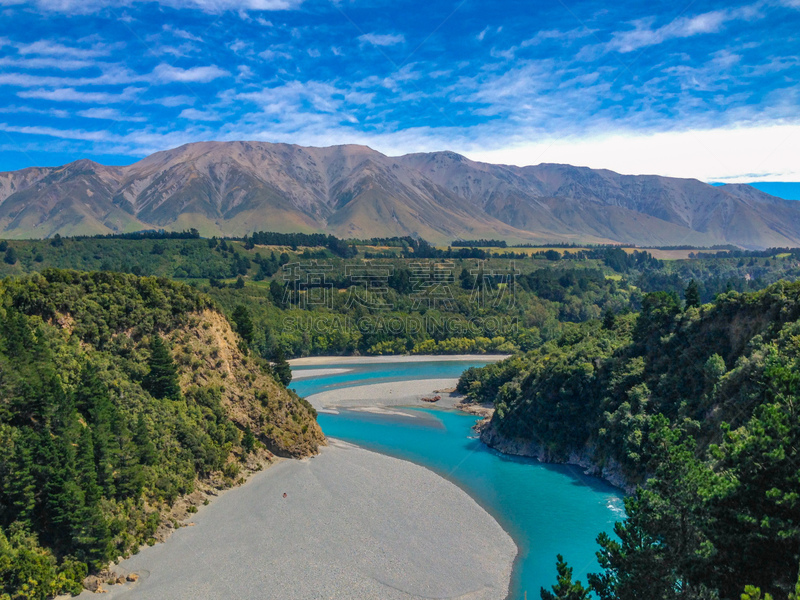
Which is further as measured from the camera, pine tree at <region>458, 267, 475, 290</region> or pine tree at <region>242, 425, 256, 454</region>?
pine tree at <region>458, 267, 475, 290</region>

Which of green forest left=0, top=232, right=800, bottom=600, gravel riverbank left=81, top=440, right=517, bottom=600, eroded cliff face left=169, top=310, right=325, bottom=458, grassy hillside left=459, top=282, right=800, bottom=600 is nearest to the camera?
grassy hillside left=459, top=282, right=800, bottom=600

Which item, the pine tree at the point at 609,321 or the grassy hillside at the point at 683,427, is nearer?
the grassy hillside at the point at 683,427

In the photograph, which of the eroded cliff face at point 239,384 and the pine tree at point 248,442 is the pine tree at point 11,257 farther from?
the pine tree at point 248,442

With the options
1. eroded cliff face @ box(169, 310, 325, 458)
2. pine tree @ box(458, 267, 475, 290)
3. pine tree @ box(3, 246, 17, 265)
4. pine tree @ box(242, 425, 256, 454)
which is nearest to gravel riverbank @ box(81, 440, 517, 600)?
pine tree @ box(242, 425, 256, 454)

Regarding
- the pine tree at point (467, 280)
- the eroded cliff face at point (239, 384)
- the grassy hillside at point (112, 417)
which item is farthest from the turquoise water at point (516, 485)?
the pine tree at point (467, 280)

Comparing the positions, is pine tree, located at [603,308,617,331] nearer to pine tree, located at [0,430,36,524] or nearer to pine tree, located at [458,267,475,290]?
pine tree, located at [0,430,36,524]

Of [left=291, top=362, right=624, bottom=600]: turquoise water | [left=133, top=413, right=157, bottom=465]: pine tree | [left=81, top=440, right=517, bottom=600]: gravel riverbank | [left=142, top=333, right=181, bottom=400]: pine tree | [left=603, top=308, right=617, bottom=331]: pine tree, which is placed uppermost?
[left=603, top=308, right=617, bottom=331]: pine tree

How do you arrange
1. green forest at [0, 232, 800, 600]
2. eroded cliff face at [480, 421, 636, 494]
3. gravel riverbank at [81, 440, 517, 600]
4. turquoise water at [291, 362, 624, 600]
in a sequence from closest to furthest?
green forest at [0, 232, 800, 600], gravel riverbank at [81, 440, 517, 600], turquoise water at [291, 362, 624, 600], eroded cliff face at [480, 421, 636, 494]
